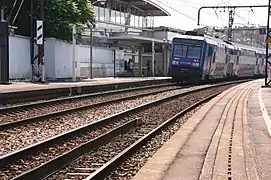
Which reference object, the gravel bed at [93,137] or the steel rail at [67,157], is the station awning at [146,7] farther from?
the steel rail at [67,157]

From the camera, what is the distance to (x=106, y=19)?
60531 millimetres

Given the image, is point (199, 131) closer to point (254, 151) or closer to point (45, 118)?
point (254, 151)

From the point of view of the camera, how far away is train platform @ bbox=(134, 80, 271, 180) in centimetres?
727

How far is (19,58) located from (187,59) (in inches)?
449

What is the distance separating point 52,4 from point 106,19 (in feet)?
83.9

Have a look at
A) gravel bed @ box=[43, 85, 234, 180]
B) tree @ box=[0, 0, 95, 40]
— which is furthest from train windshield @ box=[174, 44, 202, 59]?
gravel bed @ box=[43, 85, 234, 180]

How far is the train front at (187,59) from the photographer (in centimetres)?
3473

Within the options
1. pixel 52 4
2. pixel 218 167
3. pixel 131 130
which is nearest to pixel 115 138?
pixel 131 130

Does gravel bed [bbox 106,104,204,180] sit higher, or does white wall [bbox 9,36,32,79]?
white wall [bbox 9,36,32,79]

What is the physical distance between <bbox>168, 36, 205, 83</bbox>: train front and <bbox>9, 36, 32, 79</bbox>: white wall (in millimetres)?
10022

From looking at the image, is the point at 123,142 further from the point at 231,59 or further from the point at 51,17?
the point at 231,59

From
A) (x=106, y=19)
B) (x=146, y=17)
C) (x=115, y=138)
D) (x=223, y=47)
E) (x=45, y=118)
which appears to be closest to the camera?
(x=115, y=138)

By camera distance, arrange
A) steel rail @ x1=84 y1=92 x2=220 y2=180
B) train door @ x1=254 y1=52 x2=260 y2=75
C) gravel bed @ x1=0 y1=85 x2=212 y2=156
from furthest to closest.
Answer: train door @ x1=254 y1=52 x2=260 y2=75 → gravel bed @ x1=0 y1=85 x2=212 y2=156 → steel rail @ x1=84 y1=92 x2=220 y2=180

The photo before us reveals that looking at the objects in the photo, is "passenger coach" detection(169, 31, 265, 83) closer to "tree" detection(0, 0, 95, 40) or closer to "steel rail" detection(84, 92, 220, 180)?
"tree" detection(0, 0, 95, 40)
